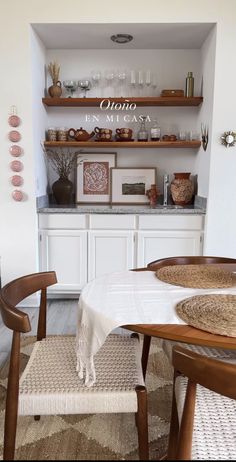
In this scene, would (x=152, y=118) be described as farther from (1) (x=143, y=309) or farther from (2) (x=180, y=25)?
(1) (x=143, y=309)

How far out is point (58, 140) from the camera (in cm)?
338

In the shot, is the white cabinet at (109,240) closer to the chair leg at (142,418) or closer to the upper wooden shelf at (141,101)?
the upper wooden shelf at (141,101)

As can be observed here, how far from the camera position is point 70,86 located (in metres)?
3.36

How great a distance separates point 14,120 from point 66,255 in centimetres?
126

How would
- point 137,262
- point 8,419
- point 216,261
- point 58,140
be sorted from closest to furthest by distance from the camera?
point 8,419
point 216,261
point 137,262
point 58,140

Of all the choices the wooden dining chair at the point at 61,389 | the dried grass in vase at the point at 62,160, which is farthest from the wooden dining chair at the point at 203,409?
the dried grass in vase at the point at 62,160

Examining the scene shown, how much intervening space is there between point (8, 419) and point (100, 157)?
9.25 feet

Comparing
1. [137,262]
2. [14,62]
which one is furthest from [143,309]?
[14,62]

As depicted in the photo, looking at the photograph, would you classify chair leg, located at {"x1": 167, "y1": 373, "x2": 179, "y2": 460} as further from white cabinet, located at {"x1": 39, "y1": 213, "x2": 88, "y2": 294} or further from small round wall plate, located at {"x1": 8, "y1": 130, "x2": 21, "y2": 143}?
small round wall plate, located at {"x1": 8, "y1": 130, "x2": 21, "y2": 143}

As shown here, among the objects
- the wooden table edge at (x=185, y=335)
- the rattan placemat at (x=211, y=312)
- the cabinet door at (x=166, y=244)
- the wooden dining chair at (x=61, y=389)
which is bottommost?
the wooden dining chair at (x=61, y=389)

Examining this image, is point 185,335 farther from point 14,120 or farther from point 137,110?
point 137,110

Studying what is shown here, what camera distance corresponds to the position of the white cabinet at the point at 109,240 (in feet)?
10.1

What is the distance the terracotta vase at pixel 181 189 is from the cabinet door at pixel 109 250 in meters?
0.66

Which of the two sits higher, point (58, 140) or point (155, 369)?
point (58, 140)
